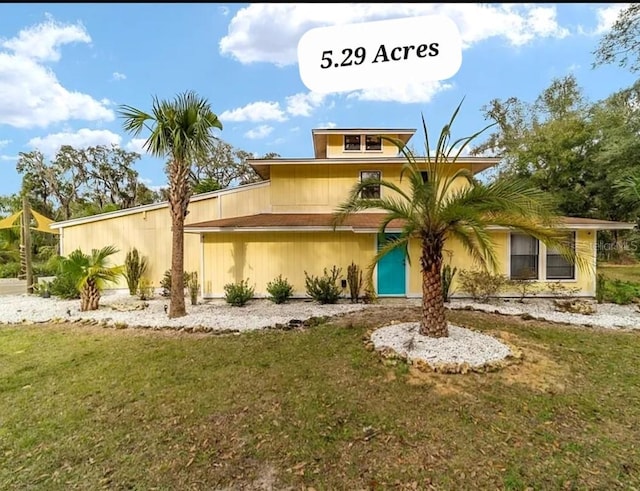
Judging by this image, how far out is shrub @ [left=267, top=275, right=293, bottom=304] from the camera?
10219 mm

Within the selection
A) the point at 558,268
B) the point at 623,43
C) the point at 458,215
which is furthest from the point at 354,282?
the point at 623,43

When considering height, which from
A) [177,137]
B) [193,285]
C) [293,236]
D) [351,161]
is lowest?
[193,285]

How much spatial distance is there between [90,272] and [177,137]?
4516 mm

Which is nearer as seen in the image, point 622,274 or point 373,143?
point 373,143

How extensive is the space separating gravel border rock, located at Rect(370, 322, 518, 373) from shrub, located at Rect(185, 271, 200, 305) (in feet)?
20.2

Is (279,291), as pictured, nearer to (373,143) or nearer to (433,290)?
(433,290)

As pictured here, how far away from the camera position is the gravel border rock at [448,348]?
505 centimetres

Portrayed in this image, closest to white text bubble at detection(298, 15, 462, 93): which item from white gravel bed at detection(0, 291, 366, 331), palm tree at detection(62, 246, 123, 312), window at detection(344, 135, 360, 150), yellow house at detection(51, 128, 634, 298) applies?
white gravel bed at detection(0, 291, 366, 331)

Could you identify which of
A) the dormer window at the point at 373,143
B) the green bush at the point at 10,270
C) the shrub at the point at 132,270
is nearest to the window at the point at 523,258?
the dormer window at the point at 373,143

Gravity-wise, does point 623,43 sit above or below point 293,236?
above

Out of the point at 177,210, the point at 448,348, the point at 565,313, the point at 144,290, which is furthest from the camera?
the point at 144,290

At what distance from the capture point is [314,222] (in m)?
10.7

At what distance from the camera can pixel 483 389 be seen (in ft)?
14.6

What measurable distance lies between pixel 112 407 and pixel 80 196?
38324mm
